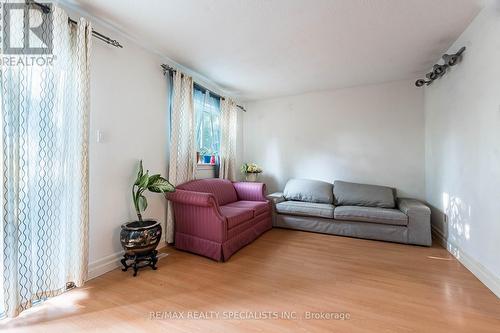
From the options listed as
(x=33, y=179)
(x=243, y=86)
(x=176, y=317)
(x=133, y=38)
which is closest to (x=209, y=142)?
(x=243, y=86)

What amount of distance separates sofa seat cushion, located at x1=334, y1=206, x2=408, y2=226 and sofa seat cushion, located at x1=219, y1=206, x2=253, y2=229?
54.5 inches

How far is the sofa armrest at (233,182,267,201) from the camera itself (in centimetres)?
357

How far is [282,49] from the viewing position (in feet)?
8.47

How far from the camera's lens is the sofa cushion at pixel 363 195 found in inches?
131

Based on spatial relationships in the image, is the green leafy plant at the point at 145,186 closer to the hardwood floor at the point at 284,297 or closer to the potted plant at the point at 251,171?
the hardwood floor at the point at 284,297

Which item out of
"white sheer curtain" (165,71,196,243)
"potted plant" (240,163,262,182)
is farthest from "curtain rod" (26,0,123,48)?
"potted plant" (240,163,262,182)

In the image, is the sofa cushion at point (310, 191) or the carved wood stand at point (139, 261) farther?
the sofa cushion at point (310, 191)

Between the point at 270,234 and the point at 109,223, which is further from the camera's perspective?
the point at 270,234

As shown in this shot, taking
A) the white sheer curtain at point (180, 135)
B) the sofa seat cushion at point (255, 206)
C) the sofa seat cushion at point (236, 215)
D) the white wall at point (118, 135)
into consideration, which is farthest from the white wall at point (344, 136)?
the white wall at point (118, 135)

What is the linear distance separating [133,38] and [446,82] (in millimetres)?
3838

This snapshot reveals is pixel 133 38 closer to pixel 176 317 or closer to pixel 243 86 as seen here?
pixel 243 86

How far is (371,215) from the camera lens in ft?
10.0

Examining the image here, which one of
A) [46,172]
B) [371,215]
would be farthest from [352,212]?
[46,172]

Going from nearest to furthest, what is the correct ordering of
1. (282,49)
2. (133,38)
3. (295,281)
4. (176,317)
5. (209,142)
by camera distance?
(176,317), (295,281), (133,38), (282,49), (209,142)
